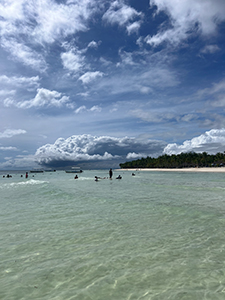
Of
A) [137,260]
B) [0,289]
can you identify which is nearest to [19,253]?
[0,289]

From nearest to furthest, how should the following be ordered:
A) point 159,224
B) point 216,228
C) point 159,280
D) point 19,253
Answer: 1. point 159,280
2. point 19,253
3. point 216,228
4. point 159,224

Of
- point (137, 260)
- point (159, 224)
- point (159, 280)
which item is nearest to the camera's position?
point (159, 280)

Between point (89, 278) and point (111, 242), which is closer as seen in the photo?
point (89, 278)

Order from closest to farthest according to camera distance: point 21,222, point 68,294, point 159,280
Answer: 1. point 68,294
2. point 159,280
3. point 21,222

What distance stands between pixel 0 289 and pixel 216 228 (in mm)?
10071

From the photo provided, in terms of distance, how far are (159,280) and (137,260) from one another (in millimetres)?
1344

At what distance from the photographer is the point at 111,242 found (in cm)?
887

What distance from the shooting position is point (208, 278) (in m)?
5.86

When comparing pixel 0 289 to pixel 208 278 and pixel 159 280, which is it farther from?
pixel 208 278

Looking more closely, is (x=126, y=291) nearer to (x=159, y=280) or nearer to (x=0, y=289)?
(x=159, y=280)

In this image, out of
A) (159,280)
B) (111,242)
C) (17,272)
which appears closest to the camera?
(159,280)

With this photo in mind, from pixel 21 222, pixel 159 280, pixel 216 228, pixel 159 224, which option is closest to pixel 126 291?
pixel 159 280

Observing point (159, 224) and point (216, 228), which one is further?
point (159, 224)

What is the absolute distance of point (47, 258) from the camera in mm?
7418
